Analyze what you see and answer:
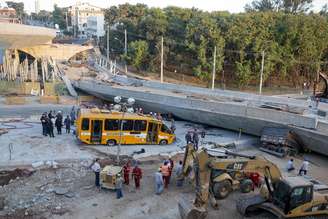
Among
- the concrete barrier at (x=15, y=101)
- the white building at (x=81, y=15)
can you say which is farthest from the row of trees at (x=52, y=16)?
the concrete barrier at (x=15, y=101)

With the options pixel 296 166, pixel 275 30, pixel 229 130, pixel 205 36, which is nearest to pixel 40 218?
pixel 296 166

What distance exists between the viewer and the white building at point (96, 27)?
98.6 metres

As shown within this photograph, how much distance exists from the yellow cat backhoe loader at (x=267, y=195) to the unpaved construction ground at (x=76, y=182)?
704mm

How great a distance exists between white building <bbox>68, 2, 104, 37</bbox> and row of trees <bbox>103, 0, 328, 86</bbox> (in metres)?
55.2

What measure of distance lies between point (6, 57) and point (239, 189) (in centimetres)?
4030

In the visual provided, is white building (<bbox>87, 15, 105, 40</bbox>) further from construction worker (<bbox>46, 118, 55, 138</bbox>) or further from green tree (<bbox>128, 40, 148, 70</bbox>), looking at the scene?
construction worker (<bbox>46, 118, 55, 138</bbox>)

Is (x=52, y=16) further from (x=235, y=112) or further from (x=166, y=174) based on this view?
(x=166, y=174)

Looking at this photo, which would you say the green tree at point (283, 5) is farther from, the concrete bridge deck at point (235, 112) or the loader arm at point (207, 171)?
the loader arm at point (207, 171)

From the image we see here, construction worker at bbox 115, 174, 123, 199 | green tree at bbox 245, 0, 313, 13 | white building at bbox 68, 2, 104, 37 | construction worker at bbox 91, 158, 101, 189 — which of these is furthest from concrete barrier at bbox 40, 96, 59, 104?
white building at bbox 68, 2, 104, 37

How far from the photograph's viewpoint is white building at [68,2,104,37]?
11511 cm

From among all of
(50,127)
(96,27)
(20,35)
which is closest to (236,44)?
(20,35)

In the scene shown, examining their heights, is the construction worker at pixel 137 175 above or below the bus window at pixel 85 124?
below

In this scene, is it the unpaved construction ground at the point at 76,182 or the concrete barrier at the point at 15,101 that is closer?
the unpaved construction ground at the point at 76,182

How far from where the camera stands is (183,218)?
12.6 m
